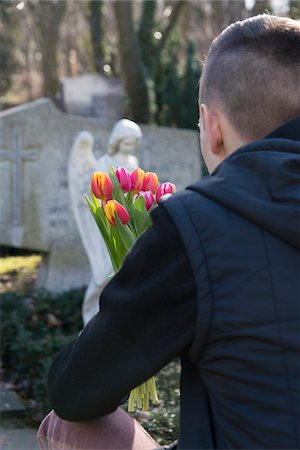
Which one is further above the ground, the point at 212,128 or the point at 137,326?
the point at 212,128

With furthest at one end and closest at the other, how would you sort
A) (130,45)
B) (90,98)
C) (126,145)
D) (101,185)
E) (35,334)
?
(130,45)
(90,98)
(35,334)
(126,145)
(101,185)

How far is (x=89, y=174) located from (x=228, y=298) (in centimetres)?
642

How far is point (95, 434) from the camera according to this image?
1812 millimetres

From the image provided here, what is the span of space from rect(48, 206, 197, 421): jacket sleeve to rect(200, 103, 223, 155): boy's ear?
253 mm

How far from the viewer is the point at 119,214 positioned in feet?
6.91

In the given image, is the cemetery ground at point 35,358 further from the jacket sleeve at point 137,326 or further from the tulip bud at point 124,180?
the jacket sleeve at point 137,326

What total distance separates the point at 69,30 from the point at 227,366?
63.7ft

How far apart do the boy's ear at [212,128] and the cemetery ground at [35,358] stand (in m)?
2.72

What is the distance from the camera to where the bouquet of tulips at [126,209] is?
213 cm

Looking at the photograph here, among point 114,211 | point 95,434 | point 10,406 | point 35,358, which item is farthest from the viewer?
point 35,358

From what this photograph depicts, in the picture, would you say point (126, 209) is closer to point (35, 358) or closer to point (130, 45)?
point (35, 358)

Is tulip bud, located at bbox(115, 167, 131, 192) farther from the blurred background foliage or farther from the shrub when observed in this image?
the blurred background foliage

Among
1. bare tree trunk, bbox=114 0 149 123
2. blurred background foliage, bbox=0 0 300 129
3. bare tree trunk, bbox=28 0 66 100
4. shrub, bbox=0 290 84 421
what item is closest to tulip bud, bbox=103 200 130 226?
shrub, bbox=0 290 84 421

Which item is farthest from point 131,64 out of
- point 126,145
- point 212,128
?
point 212,128
